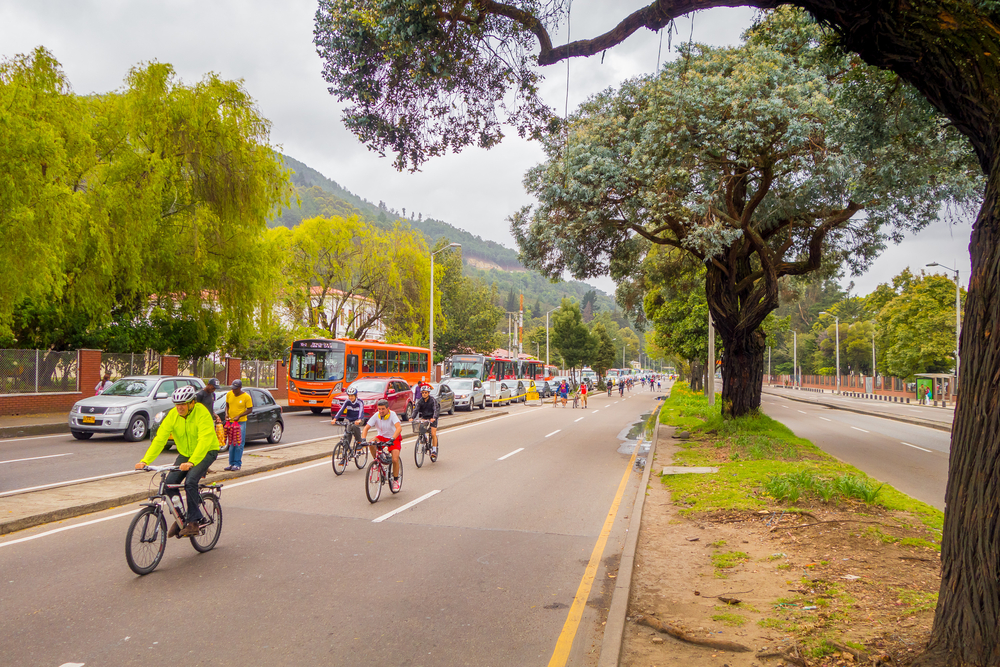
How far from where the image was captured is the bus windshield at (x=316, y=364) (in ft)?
95.3

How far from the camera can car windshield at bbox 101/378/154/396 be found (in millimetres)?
17078

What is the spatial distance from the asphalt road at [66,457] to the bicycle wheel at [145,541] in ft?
15.1

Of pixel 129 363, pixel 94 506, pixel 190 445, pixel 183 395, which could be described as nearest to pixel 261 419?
pixel 94 506

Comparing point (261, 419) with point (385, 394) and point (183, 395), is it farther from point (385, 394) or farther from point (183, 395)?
point (183, 395)

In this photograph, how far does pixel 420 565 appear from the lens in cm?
688

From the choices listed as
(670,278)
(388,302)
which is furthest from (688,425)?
(388,302)

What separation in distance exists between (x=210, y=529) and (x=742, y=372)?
15226 mm

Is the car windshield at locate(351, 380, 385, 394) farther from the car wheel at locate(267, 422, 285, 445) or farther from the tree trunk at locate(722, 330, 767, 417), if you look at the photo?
the tree trunk at locate(722, 330, 767, 417)

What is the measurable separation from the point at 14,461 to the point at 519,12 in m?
13.2

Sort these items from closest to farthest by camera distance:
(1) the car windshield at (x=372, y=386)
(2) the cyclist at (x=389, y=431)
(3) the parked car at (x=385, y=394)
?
(2) the cyclist at (x=389, y=431), (3) the parked car at (x=385, y=394), (1) the car windshield at (x=372, y=386)

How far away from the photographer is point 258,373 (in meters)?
37.2

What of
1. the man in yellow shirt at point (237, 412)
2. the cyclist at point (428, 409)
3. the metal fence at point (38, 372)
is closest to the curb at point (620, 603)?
the cyclist at point (428, 409)

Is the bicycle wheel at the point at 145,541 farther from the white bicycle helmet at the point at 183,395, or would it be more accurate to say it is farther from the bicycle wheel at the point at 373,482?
the bicycle wheel at the point at 373,482

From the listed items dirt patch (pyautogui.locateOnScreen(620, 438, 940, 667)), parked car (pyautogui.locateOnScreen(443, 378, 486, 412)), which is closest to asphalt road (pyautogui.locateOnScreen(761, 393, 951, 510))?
dirt patch (pyautogui.locateOnScreen(620, 438, 940, 667))
